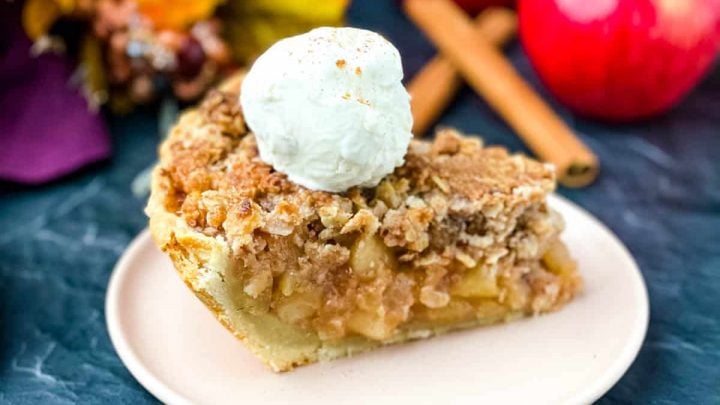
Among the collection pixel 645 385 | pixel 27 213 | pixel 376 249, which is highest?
pixel 376 249

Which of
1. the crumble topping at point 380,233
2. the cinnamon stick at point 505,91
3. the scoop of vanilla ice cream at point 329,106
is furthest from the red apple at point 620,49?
the scoop of vanilla ice cream at point 329,106

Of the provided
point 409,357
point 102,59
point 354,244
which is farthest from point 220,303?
point 102,59

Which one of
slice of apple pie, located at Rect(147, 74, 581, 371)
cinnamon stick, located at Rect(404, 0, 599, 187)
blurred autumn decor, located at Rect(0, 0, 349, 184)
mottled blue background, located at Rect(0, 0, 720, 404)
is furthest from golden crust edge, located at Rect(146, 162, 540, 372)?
blurred autumn decor, located at Rect(0, 0, 349, 184)

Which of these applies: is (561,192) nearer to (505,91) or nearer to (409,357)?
(505,91)

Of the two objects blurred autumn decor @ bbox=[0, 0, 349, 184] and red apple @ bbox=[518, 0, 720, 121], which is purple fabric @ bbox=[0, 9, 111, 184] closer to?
blurred autumn decor @ bbox=[0, 0, 349, 184]

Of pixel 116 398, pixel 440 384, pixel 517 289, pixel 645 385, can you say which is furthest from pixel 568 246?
pixel 116 398

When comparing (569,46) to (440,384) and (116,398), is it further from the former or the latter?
(116,398)
